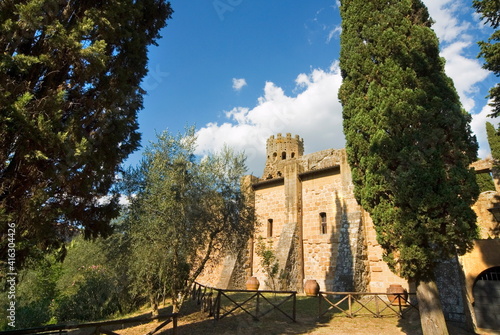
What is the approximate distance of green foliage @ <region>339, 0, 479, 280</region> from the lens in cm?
754

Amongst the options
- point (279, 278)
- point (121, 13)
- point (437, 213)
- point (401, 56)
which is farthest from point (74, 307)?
point (401, 56)

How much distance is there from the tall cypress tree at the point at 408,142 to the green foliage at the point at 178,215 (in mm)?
4918

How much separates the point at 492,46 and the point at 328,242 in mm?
11459

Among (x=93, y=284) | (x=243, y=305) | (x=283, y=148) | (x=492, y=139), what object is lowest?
(x=243, y=305)

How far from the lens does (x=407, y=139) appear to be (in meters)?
8.05

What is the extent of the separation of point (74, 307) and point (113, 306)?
1656mm

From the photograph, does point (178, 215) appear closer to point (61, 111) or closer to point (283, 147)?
point (61, 111)

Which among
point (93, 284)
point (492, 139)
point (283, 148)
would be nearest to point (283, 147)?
point (283, 148)

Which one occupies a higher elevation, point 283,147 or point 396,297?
point 283,147

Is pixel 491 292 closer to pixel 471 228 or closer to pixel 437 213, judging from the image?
pixel 471 228

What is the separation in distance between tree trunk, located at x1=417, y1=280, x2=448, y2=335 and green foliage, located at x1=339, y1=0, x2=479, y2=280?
13.5 inches

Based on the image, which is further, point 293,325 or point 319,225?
point 319,225

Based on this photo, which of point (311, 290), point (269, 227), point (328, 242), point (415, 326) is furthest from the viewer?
point (269, 227)

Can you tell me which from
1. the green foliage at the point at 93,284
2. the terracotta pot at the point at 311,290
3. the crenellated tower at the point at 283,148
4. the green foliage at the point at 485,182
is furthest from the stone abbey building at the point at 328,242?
the crenellated tower at the point at 283,148
